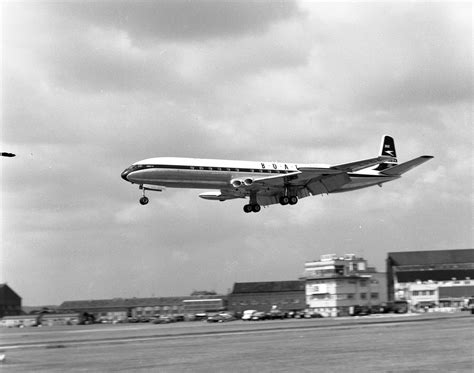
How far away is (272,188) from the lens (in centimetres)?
6256

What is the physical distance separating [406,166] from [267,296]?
11792 centimetres

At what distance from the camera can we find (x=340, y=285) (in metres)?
132

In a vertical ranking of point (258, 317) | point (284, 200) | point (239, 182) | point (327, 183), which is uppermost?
point (327, 183)

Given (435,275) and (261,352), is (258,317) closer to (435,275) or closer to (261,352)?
(261,352)

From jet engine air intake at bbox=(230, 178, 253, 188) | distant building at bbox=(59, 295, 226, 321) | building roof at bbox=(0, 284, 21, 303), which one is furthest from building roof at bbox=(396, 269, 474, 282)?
jet engine air intake at bbox=(230, 178, 253, 188)

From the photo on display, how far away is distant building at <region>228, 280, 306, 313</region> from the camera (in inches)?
6845

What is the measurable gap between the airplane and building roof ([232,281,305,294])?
111 meters

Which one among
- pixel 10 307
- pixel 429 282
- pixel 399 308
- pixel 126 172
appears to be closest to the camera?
pixel 126 172

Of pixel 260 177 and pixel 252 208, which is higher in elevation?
pixel 260 177

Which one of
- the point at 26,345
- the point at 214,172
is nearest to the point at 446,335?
the point at 214,172

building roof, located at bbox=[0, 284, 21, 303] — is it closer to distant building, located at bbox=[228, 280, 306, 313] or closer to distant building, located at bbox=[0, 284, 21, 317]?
distant building, located at bbox=[0, 284, 21, 317]

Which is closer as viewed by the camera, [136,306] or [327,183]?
[327,183]

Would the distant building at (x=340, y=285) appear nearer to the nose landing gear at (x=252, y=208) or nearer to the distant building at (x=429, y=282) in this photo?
the distant building at (x=429, y=282)

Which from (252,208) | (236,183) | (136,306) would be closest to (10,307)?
(136,306)
